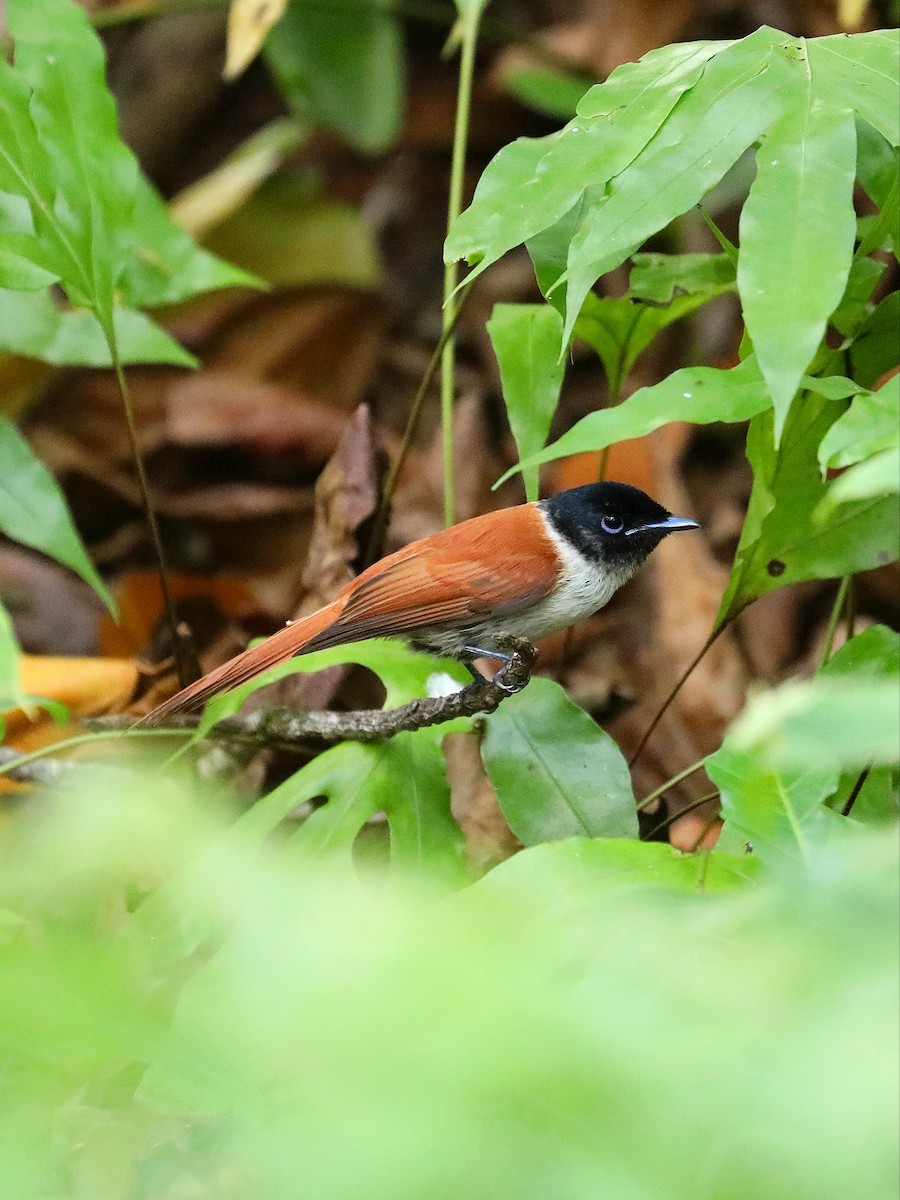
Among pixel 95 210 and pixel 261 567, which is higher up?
pixel 95 210

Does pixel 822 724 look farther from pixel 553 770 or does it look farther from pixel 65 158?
pixel 65 158

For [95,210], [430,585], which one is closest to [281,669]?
[430,585]

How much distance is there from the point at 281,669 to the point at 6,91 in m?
1.02

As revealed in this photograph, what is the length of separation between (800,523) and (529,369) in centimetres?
50

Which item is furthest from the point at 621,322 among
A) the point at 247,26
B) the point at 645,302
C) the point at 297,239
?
the point at 297,239

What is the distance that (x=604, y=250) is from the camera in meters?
1.50

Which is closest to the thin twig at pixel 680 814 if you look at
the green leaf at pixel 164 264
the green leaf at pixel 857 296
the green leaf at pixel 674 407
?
the green leaf at pixel 674 407

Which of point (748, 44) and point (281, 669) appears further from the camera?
point (281, 669)

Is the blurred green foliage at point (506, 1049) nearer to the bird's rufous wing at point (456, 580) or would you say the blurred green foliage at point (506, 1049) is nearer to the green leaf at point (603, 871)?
the green leaf at point (603, 871)

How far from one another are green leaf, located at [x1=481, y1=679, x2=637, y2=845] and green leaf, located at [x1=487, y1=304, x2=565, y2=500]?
1.27 ft

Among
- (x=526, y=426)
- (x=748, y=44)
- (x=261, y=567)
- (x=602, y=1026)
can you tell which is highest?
(x=748, y=44)

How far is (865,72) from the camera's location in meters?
1.56

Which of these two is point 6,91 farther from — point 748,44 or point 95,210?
point 748,44

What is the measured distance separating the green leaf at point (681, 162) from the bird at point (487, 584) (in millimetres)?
664
